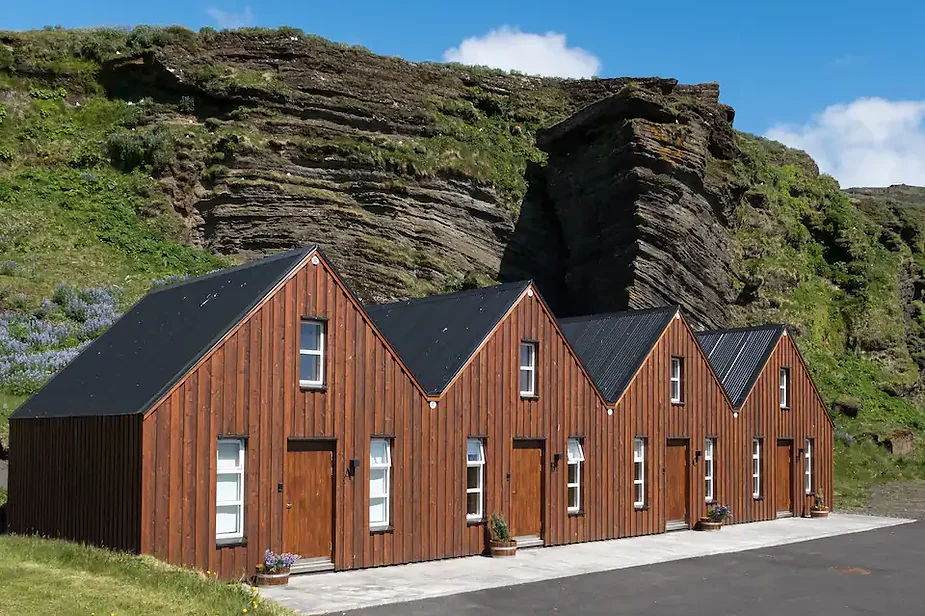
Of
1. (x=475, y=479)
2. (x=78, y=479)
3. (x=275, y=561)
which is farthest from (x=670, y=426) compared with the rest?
(x=78, y=479)

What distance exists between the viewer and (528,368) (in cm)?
2381

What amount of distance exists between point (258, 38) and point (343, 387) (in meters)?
37.6

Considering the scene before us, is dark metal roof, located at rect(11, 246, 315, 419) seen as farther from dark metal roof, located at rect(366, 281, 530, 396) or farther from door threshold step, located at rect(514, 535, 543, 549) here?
door threshold step, located at rect(514, 535, 543, 549)

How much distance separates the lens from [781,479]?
3262cm

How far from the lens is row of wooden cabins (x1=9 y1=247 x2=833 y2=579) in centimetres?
1716

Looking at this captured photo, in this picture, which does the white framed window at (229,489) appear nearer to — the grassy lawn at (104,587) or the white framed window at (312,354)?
the grassy lawn at (104,587)

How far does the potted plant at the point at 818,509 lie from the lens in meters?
32.7

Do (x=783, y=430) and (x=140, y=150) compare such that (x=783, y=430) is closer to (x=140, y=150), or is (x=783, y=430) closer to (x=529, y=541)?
(x=529, y=541)

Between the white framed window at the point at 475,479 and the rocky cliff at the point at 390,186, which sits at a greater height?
the rocky cliff at the point at 390,186

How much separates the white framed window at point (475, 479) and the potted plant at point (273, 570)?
5626mm

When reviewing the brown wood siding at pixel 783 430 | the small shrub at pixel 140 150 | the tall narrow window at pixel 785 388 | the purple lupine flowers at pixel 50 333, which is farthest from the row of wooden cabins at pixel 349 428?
the small shrub at pixel 140 150

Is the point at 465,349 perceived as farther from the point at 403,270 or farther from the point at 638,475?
the point at 403,270

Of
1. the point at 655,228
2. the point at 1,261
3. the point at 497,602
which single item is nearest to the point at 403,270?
the point at 655,228

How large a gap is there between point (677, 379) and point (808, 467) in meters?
8.38
